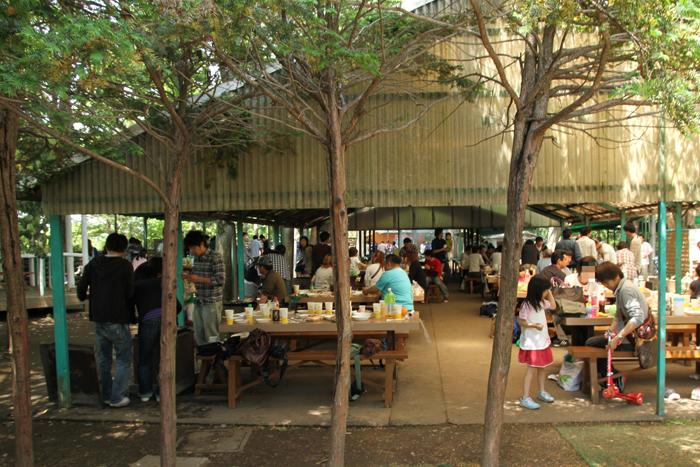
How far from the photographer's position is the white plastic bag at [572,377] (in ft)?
21.4

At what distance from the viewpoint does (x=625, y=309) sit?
579cm

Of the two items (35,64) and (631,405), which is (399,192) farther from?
(35,64)

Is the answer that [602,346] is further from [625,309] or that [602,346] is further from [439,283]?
[439,283]

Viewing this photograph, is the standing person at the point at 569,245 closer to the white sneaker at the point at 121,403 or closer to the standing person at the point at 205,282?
the standing person at the point at 205,282

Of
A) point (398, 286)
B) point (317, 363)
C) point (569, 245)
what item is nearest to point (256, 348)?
point (317, 363)

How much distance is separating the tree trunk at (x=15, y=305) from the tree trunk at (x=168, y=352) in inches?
38.9

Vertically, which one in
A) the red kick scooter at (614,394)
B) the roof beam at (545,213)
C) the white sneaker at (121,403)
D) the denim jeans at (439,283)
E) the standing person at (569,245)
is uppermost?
the roof beam at (545,213)

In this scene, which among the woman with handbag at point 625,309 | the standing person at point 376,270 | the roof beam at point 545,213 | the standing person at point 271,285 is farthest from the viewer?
the roof beam at point 545,213

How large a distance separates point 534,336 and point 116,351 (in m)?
4.81

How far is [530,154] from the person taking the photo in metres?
4.17

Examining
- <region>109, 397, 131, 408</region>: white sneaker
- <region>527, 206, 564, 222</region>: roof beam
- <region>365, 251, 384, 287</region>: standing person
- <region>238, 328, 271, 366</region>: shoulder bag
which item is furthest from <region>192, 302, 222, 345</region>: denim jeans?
<region>527, 206, 564, 222</region>: roof beam

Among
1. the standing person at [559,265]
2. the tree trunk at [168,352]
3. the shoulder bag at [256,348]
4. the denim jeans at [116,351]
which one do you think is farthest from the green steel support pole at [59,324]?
the standing person at [559,265]

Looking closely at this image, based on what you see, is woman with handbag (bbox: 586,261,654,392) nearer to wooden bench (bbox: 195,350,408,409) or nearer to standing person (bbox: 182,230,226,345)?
wooden bench (bbox: 195,350,408,409)

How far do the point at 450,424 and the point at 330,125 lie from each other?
3.33 m
